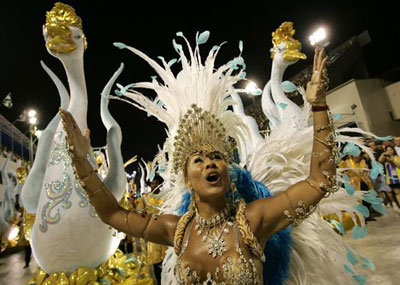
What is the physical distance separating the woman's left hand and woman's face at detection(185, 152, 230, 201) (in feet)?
1.59

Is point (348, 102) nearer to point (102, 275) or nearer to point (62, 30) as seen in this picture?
point (62, 30)

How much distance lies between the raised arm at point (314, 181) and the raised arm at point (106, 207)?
478mm

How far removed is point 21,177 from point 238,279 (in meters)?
6.63

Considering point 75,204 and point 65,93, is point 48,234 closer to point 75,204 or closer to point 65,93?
point 75,204

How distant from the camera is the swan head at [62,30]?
2281 mm

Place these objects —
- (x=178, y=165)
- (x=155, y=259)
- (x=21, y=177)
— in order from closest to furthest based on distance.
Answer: (x=178, y=165), (x=155, y=259), (x=21, y=177)

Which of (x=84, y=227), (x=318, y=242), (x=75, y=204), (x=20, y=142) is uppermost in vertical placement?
(x=20, y=142)

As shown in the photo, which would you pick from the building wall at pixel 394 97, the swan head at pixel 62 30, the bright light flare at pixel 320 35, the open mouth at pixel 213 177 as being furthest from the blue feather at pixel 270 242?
the building wall at pixel 394 97

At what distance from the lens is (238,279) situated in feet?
3.69

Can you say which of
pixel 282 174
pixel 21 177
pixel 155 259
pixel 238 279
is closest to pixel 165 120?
pixel 282 174

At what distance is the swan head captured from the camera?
2.28 m

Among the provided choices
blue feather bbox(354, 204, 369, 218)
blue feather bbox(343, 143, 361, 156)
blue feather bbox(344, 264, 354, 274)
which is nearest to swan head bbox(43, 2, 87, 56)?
blue feather bbox(343, 143, 361, 156)

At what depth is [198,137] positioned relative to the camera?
4.64ft

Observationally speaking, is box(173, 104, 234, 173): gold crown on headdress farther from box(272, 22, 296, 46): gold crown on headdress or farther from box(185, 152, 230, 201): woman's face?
box(272, 22, 296, 46): gold crown on headdress
